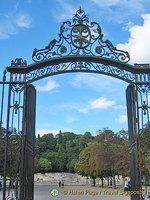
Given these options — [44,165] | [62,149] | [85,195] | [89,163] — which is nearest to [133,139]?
[85,195]

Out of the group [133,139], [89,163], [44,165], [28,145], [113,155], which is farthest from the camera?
[44,165]

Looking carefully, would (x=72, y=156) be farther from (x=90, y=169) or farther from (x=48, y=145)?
(x=90, y=169)

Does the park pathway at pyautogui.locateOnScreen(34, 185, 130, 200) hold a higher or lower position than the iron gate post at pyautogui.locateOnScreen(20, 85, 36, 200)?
lower

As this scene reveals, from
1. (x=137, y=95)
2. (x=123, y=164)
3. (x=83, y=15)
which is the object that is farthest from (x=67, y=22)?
(x=123, y=164)

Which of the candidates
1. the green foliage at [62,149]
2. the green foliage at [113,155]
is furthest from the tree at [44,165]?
the green foliage at [113,155]

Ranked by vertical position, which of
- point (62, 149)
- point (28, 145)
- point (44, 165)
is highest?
point (62, 149)

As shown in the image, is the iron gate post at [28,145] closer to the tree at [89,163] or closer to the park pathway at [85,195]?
the park pathway at [85,195]

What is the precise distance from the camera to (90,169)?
38.2 meters

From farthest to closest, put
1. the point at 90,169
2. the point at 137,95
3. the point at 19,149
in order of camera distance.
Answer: the point at 90,169 < the point at 137,95 < the point at 19,149

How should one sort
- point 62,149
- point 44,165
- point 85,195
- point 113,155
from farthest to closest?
point 62,149 < point 44,165 < point 113,155 < point 85,195

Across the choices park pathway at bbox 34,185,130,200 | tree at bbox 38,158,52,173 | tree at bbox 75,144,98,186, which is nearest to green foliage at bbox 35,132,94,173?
tree at bbox 38,158,52,173

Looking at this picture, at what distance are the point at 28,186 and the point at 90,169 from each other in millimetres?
30732

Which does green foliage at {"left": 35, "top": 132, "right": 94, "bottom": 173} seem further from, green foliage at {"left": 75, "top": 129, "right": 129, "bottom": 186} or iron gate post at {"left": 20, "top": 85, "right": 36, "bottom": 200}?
iron gate post at {"left": 20, "top": 85, "right": 36, "bottom": 200}

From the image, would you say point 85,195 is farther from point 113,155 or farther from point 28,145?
point 28,145
